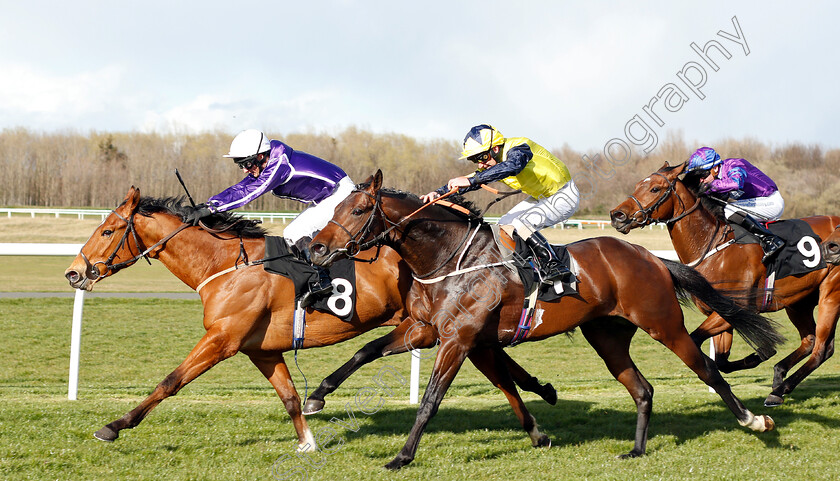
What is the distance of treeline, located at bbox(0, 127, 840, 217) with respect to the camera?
108ft

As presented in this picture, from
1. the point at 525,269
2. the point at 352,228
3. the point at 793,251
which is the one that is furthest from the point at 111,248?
the point at 793,251

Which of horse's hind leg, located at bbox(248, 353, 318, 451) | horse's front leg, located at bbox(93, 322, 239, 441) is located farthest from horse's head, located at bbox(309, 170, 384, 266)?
horse's hind leg, located at bbox(248, 353, 318, 451)

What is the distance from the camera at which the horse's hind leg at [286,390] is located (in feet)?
16.2

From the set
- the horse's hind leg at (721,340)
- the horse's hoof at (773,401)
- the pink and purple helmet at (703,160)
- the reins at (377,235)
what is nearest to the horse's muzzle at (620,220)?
the pink and purple helmet at (703,160)

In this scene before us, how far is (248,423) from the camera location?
17.9ft

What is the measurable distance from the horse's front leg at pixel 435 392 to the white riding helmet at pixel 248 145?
1908mm

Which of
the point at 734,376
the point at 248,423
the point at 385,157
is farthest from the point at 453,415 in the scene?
the point at 385,157

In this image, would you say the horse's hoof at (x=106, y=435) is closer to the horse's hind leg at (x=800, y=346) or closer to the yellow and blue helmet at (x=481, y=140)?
the yellow and blue helmet at (x=481, y=140)

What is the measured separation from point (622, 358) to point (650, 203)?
5.36 feet

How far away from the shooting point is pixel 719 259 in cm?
623

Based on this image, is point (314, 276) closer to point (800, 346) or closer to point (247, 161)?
point (247, 161)

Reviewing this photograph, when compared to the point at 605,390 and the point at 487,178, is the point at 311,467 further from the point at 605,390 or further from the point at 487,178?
the point at 605,390

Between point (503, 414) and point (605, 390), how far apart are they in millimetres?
1856

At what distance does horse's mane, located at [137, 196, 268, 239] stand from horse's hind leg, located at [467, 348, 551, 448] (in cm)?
177
